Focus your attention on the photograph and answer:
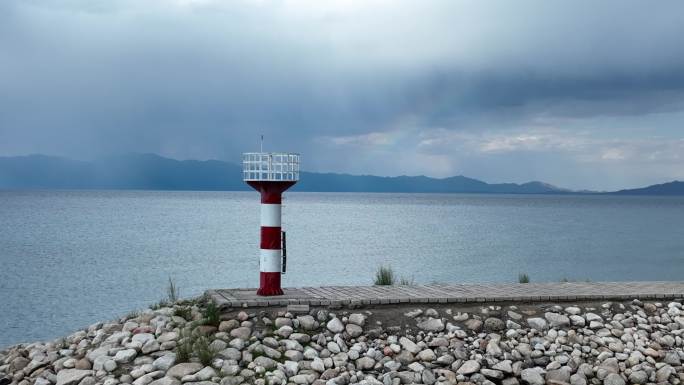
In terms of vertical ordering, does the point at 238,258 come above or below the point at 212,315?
below

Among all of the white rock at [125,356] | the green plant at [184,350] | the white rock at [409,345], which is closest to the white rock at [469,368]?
the white rock at [409,345]

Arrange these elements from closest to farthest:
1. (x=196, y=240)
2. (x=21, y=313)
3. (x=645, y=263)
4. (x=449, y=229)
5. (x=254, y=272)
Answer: (x=21, y=313), (x=254, y=272), (x=645, y=263), (x=196, y=240), (x=449, y=229)

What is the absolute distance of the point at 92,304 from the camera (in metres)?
25.8

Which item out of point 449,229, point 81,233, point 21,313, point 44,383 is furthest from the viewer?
point 449,229

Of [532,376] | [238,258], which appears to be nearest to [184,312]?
[532,376]

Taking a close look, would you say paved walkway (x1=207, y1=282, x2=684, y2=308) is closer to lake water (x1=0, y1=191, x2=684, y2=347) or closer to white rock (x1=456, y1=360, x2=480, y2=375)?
white rock (x1=456, y1=360, x2=480, y2=375)

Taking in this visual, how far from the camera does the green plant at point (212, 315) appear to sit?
10781mm

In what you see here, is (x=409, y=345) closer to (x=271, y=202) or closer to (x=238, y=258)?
(x=271, y=202)

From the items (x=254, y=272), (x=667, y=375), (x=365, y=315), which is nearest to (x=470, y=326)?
(x=365, y=315)

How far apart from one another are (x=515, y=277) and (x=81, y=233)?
34.8 meters

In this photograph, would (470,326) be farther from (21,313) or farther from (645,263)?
(645,263)

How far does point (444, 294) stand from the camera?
40.1ft

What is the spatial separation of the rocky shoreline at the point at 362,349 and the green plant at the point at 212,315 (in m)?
0.02

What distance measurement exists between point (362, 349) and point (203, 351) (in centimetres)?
207
